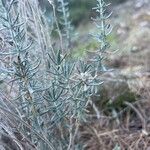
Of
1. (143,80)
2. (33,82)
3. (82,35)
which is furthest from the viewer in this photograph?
(82,35)

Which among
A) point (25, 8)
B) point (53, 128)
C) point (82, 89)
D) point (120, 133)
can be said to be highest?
point (25, 8)

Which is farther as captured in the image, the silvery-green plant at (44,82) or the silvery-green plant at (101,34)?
the silvery-green plant at (101,34)

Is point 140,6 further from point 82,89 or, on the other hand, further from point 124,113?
point 82,89

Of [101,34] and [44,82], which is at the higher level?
[101,34]

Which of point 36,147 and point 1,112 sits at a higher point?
point 1,112

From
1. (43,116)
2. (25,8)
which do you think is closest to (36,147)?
(43,116)

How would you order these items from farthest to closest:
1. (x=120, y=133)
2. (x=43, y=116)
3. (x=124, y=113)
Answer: (x=124, y=113)
(x=120, y=133)
(x=43, y=116)

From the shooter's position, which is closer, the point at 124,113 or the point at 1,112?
the point at 1,112

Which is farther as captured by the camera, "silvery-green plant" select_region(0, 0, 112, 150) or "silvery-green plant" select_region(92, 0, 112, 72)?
"silvery-green plant" select_region(92, 0, 112, 72)
